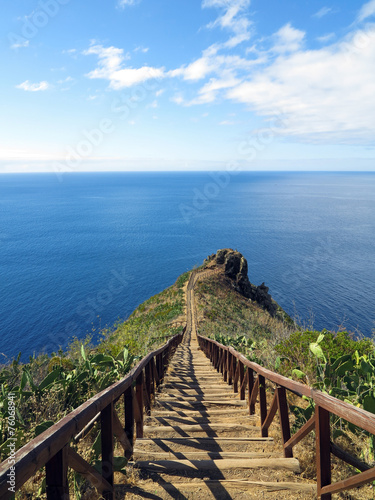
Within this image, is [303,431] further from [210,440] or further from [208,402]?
[208,402]

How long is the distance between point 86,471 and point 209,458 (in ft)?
5.19

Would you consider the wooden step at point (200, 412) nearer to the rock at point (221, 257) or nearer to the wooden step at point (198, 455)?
the wooden step at point (198, 455)

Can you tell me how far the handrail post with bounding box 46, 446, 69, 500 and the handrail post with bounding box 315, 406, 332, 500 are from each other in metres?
2.02

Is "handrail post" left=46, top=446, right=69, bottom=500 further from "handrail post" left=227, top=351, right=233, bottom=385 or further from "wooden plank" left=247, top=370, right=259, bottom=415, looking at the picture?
"handrail post" left=227, top=351, right=233, bottom=385

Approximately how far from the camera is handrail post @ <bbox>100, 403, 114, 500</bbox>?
103 inches

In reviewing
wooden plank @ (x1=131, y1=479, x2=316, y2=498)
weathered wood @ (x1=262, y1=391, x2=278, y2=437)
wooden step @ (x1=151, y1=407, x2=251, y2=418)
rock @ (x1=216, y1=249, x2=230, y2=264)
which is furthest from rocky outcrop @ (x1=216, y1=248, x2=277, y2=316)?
wooden plank @ (x1=131, y1=479, x2=316, y2=498)

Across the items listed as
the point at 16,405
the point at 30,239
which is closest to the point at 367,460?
the point at 16,405

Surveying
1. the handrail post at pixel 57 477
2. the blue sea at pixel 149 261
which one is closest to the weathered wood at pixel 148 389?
the handrail post at pixel 57 477

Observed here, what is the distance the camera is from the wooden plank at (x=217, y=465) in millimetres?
3014

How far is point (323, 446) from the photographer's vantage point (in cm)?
254

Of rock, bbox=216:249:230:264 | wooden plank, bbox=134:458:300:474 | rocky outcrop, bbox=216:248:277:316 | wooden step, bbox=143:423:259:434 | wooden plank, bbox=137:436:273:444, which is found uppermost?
wooden plank, bbox=134:458:300:474

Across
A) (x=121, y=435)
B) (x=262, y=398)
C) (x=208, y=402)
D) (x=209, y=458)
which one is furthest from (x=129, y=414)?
(x=208, y=402)

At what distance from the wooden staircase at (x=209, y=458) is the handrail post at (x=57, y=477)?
1.19 m

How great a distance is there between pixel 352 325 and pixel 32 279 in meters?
50.0
